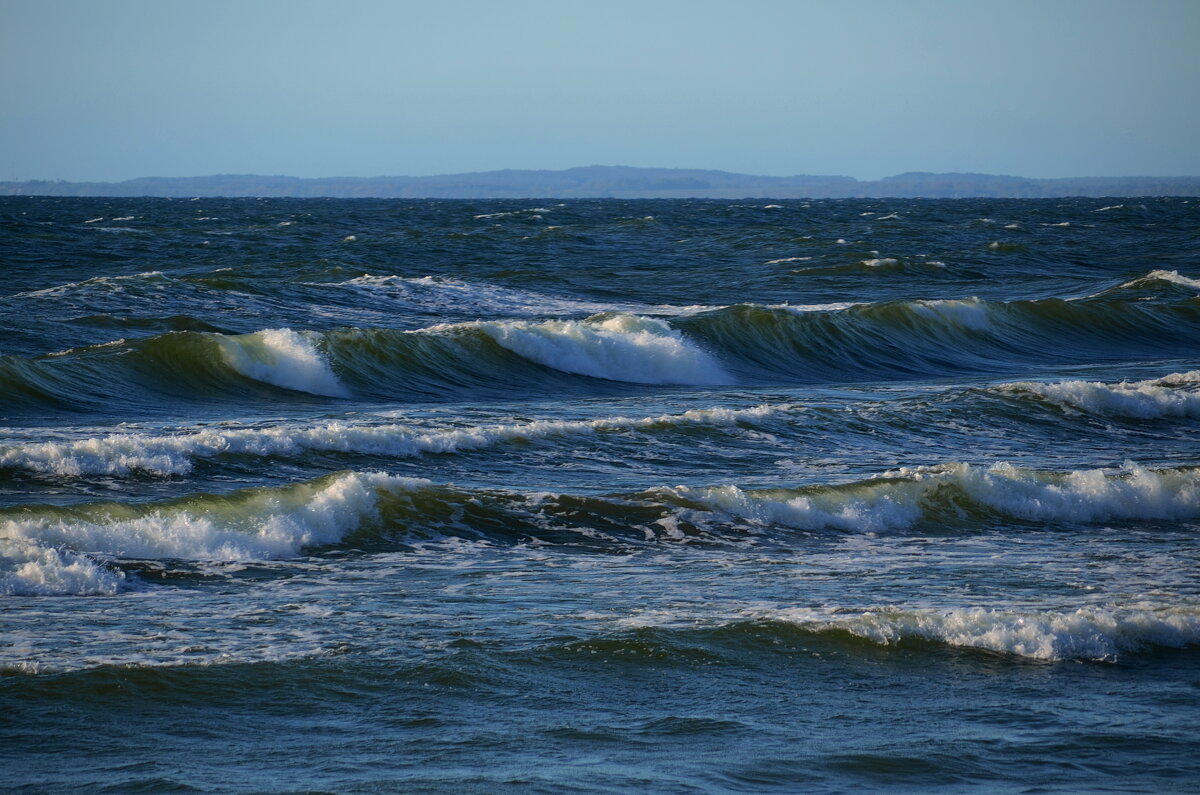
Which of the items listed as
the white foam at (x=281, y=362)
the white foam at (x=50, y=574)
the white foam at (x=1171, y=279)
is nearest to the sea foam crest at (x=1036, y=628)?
the white foam at (x=50, y=574)

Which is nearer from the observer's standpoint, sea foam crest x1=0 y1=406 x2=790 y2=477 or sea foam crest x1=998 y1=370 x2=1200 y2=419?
sea foam crest x1=0 y1=406 x2=790 y2=477

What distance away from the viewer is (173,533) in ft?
31.4

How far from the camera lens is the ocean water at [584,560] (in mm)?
5840

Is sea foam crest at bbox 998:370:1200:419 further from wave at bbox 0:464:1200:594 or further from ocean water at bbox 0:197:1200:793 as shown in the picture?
wave at bbox 0:464:1200:594

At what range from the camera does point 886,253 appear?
46.8m

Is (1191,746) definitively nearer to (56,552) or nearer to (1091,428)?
(56,552)

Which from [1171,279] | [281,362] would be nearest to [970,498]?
[281,362]

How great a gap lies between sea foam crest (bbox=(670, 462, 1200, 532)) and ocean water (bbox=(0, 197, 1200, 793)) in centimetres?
4

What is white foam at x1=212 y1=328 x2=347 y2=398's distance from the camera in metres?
19.0

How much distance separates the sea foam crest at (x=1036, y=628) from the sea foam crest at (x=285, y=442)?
259 inches

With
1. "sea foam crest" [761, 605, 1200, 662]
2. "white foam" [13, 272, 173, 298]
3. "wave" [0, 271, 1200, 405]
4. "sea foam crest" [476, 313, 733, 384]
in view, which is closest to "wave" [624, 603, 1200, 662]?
"sea foam crest" [761, 605, 1200, 662]

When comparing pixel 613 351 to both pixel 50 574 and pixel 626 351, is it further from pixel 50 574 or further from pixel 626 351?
pixel 50 574

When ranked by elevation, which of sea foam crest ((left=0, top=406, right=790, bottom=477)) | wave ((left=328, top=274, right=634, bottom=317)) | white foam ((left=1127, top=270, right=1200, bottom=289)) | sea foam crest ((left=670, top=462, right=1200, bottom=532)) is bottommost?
sea foam crest ((left=670, top=462, right=1200, bottom=532))

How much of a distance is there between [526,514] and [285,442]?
3.52 metres
